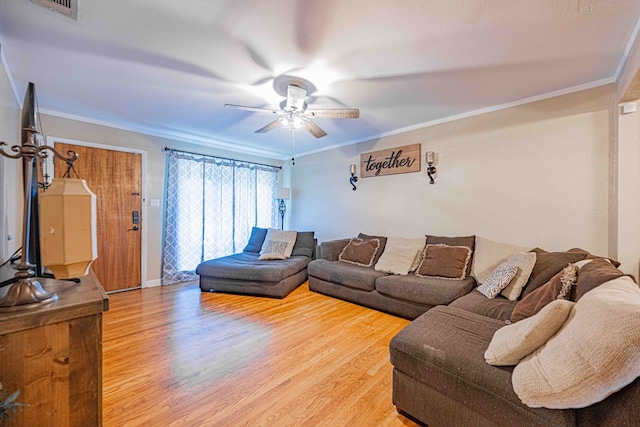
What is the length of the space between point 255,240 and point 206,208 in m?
0.98

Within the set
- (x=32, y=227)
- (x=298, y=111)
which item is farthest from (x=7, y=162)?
(x=298, y=111)

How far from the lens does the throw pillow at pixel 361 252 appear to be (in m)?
3.64

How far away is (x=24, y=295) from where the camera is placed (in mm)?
869

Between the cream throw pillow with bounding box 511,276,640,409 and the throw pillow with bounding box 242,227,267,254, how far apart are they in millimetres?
3950

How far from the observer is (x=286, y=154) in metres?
5.55

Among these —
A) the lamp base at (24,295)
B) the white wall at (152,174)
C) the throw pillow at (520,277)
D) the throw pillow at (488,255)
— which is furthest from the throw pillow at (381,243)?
the lamp base at (24,295)

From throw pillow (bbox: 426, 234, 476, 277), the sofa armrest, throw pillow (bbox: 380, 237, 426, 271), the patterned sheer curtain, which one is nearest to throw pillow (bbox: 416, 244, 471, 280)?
throw pillow (bbox: 426, 234, 476, 277)

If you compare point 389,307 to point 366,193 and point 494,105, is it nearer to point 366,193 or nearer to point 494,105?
point 366,193

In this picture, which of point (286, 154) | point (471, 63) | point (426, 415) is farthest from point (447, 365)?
point (286, 154)

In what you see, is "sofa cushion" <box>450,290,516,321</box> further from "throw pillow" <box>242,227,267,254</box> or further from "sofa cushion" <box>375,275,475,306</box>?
"throw pillow" <box>242,227,267,254</box>

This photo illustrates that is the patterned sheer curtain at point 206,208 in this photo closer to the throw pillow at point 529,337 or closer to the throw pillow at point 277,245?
the throw pillow at point 277,245

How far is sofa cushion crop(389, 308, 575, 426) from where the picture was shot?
1120 mm

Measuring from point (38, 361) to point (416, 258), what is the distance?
10.7ft

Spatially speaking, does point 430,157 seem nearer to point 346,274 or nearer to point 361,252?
point 361,252
